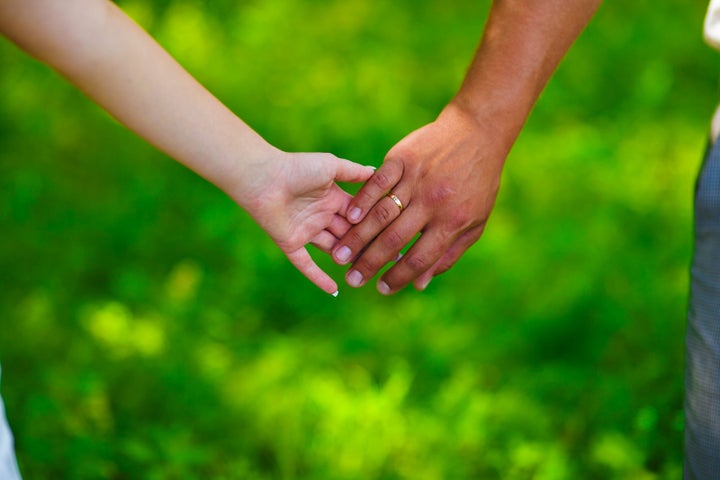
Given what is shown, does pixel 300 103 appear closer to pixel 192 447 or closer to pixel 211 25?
pixel 211 25

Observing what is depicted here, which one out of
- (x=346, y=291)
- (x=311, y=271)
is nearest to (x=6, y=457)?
(x=311, y=271)

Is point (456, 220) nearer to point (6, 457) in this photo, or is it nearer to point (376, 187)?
point (376, 187)

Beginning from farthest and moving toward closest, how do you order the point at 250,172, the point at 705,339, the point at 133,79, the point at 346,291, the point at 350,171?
1. the point at 346,291
2. the point at 350,171
3. the point at 250,172
4. the point at 133,79
5. the point at 705,339

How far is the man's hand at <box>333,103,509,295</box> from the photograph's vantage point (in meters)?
1.85

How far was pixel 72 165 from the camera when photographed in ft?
10.7

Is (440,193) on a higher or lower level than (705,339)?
lower

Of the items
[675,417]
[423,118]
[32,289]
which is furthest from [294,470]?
[423,118]

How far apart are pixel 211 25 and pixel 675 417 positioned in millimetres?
2619

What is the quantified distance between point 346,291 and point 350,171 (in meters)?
0.98

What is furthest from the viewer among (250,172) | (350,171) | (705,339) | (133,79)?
(350,171)

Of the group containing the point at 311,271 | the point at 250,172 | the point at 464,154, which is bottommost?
the point at 311,271

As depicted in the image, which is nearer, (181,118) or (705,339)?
(705,339)

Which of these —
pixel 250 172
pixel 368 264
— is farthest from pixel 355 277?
pixel 250 172

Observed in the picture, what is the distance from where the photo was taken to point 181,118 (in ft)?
5.11
